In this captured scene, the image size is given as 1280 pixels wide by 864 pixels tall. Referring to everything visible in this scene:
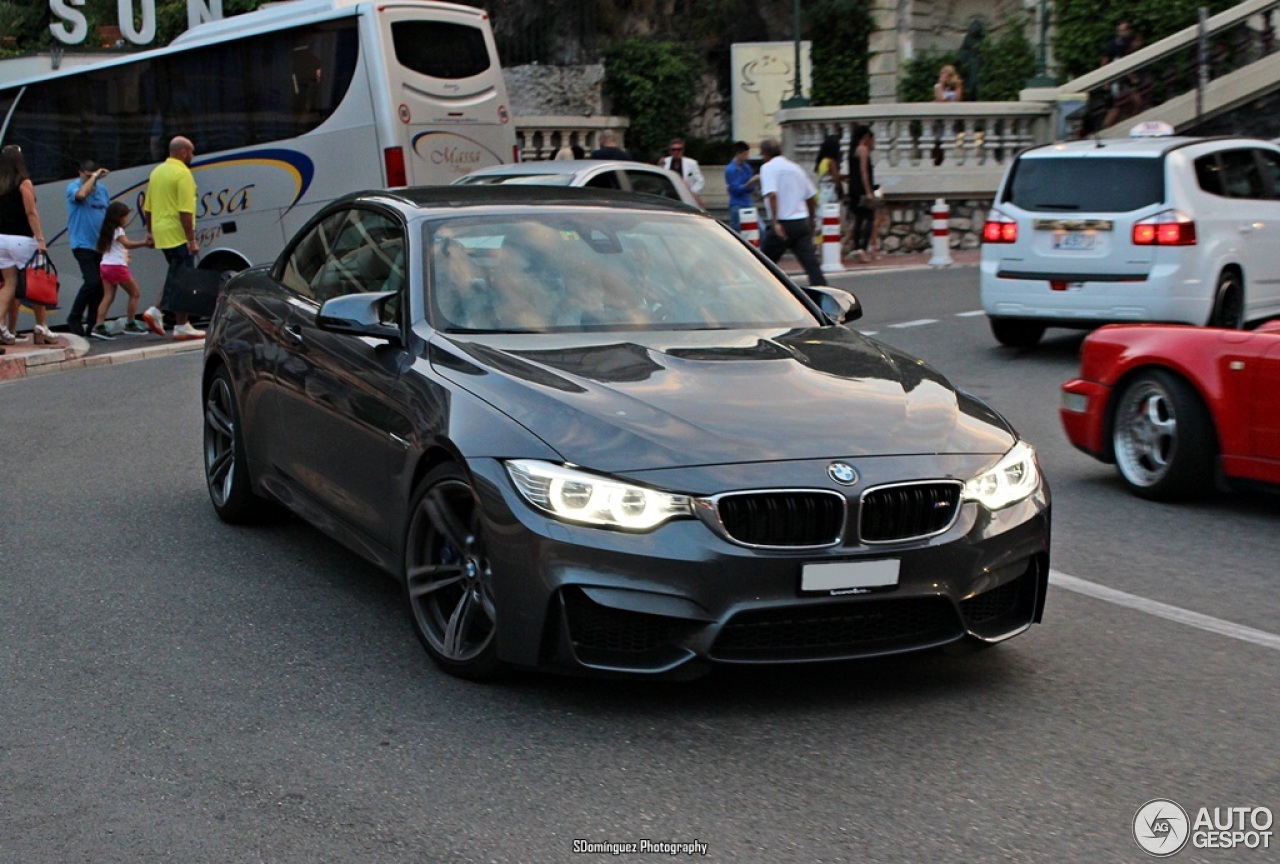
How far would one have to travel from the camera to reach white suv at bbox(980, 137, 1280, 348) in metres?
13.1

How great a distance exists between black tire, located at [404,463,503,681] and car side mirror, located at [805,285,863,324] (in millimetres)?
2033

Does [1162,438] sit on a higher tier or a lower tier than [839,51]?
lower

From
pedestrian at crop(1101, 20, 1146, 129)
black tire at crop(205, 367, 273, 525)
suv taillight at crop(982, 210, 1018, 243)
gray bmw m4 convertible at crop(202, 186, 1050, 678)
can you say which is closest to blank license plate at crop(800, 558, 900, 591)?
gray bmw m4 convertible at crop(202, 186, 1050, 678)

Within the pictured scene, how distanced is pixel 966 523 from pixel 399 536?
6.11 feet

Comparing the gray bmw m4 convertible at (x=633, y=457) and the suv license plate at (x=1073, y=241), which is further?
the suv license plate at (x=1073, y=241)

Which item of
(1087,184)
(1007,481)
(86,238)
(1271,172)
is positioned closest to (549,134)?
(86,238)

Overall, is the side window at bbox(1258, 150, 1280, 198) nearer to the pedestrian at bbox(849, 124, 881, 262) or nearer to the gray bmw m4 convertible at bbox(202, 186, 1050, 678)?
the gray bmw m4 convertible at bbox(202, 186, 1050, 678)

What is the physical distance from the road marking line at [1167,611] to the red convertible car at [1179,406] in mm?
1599

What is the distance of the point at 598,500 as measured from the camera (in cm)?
486

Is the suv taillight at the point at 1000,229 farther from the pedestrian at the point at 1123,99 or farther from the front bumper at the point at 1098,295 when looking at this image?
the pedestrian at the point at 1123,99

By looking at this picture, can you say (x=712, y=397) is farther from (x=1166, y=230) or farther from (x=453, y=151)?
(x=453, y=151)

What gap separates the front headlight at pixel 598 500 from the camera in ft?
15.8

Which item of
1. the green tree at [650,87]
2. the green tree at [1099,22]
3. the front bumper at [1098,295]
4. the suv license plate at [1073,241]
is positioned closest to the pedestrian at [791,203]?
the front bumper at [1098,295]

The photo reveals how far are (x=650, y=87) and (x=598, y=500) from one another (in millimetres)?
34972
